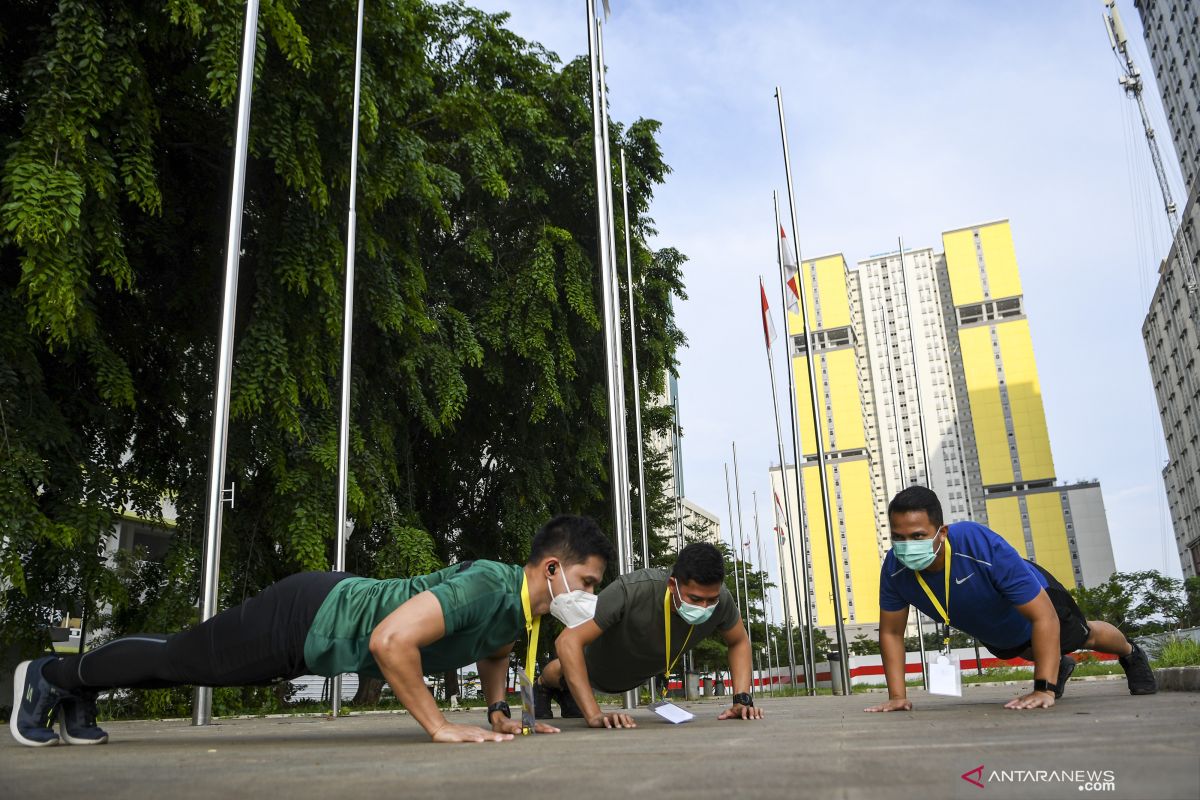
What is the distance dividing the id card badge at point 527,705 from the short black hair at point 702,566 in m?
0.94

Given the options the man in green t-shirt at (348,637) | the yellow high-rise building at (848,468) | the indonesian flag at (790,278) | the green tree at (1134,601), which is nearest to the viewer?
the man in green t-shirt at (348,637)

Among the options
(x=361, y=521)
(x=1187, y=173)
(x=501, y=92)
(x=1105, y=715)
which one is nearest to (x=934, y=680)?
(x=1105, y=715)

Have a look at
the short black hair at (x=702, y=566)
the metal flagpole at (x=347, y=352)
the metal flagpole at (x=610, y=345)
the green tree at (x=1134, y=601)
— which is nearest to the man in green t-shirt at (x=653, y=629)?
the short black hair at (x=702, y=566)

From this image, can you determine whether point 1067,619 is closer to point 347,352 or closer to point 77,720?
point 77,720

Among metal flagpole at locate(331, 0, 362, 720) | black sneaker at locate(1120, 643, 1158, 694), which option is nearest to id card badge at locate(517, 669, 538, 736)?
black sneaker at locate(1120, 643, 1158, 694)

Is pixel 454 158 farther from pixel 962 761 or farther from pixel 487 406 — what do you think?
pixel 962 761

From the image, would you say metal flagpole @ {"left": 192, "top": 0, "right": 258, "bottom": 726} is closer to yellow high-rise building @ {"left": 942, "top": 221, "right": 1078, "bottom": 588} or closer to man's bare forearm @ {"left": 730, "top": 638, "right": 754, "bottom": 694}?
man's bare forearm @ {"left": 730, "top": 638, "right": 754, "bottom": 694}

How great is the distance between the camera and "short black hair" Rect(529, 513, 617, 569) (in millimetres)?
3314

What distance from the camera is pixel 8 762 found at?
100 inches

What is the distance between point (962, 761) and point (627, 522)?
515 centimetres

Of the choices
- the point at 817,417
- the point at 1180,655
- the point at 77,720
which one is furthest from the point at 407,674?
the point at 817,417

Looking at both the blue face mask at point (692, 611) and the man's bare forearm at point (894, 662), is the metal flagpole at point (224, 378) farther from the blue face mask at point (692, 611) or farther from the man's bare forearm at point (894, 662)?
the man's bare forearm at point (894, 662)

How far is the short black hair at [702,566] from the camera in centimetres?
397

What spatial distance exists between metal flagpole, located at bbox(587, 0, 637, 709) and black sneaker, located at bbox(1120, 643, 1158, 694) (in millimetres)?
3243
